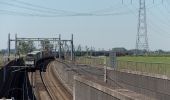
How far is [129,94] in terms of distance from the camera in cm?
1770

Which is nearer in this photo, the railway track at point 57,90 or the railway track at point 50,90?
the railway track at point 57,90

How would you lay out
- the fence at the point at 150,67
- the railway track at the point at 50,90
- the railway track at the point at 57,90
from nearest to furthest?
the fence at the point at 150,67 → the railway track at the point at 57,90 → the railway track at the point at 50,90

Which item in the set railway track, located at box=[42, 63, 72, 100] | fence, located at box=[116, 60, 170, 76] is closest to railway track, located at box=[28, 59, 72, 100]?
railway track, located at box=[42, 63, 72, 100]

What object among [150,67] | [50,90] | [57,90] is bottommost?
[50,90]

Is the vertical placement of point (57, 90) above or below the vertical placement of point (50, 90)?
above

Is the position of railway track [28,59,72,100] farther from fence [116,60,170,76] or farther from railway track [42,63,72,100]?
fence [116,60,170,76]

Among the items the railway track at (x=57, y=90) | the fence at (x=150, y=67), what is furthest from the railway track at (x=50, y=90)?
the fence at (x=150, y=67)

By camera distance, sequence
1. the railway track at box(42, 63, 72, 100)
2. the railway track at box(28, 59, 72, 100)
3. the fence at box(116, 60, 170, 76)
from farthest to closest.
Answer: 1. the railway track at box(28, 59, 72, 100)
2. the railway track at box(42, 63, 72, 100)
3. the fence at box(116, 60, 170, 76)

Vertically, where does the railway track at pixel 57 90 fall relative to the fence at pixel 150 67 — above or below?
below

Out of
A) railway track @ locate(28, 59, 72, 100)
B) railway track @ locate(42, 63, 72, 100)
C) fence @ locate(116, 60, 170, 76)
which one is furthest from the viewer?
railway track @ locate(28, 59, 72, 100)

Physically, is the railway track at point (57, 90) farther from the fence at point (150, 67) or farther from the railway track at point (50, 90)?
the fence at point (150, 67)

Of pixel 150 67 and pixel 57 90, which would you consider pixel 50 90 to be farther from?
pixel 150 67

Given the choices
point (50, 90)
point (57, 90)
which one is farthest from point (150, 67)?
point (50, 90)

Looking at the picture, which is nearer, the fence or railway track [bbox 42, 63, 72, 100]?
the fence
